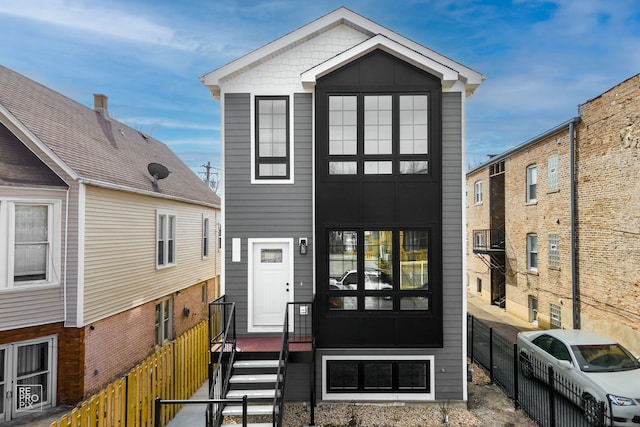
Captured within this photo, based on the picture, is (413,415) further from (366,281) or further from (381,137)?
(381,137)

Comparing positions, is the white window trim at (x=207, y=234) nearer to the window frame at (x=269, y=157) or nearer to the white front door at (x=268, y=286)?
the white front door at (x=268, y=286)

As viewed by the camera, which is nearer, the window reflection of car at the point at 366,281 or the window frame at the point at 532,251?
the window reflection of car at the point at 366,281

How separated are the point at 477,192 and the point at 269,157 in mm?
16816

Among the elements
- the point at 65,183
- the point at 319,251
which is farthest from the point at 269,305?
the point at 65,183

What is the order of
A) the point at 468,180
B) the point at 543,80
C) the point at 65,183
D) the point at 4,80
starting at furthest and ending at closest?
1. the point at 543,80
2. the point at 468,180
3. the point at 4,80
4. the point at 65,183

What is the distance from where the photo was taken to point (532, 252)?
16516mm

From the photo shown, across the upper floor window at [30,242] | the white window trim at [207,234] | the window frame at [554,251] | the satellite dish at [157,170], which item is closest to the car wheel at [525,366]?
the window frame at [554,251]

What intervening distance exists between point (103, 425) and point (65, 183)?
19.8ft

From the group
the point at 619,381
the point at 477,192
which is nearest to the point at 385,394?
the point at 619,381

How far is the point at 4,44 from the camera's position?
Result: 47.7ft

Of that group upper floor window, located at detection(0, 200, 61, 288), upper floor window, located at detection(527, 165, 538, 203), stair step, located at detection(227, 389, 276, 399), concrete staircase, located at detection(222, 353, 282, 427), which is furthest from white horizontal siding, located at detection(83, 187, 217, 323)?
upper floor window, located at detection(527, 165, 538, 203)

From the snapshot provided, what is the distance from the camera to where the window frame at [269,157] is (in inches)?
346

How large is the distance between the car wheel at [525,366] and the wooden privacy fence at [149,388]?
8599 millimetres

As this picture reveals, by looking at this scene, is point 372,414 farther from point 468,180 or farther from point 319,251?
point 468,180
